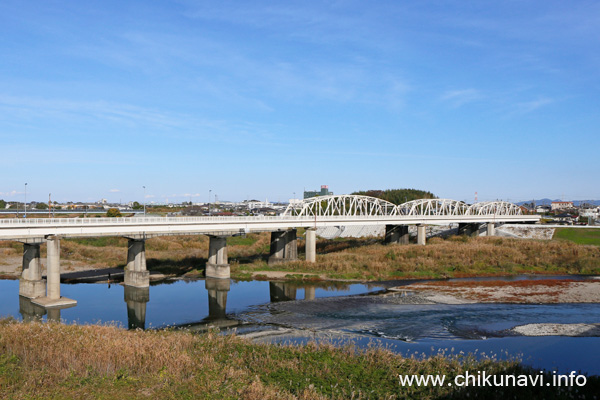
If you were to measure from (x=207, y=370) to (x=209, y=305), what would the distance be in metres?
28.4

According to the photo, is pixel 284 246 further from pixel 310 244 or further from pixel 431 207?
pixel 431 207

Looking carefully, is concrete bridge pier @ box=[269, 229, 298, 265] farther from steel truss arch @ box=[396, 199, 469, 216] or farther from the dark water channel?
steel truss arch @ box=[396, 199, 469, 216]

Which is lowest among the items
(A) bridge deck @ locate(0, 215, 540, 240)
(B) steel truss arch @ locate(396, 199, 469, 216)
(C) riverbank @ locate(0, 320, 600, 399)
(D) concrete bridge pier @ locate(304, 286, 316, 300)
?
(D) concrete bridge pier @ locate(304, 286, 316, 300)

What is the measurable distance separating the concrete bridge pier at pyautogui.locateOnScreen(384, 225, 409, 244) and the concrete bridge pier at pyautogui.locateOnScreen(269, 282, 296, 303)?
42.1m

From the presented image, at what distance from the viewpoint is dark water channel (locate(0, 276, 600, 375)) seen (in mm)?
32188

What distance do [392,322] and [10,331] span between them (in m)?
27.3

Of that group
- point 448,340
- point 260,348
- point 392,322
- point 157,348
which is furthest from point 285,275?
point 157,348

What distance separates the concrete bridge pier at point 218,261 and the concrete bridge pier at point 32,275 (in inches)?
856

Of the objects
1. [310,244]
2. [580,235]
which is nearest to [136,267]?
[310,244]

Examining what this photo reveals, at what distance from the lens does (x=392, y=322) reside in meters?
39.8

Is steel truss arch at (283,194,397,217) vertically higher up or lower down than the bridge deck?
higher up

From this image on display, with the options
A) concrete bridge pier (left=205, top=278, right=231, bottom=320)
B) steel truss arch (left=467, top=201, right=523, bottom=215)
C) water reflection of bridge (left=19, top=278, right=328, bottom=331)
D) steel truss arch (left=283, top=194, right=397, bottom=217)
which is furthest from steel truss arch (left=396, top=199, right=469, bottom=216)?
concrete bridge pier (left=205, top=278, right=231, bottom=320)

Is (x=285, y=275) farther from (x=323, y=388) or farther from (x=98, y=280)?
(x=323, y=388)

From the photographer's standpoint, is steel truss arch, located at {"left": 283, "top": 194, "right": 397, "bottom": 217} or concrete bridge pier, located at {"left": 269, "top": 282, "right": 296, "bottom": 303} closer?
concrete bridge pier, located at {"left": 269, "top": 282, "right": 296, "bottom": 303}
